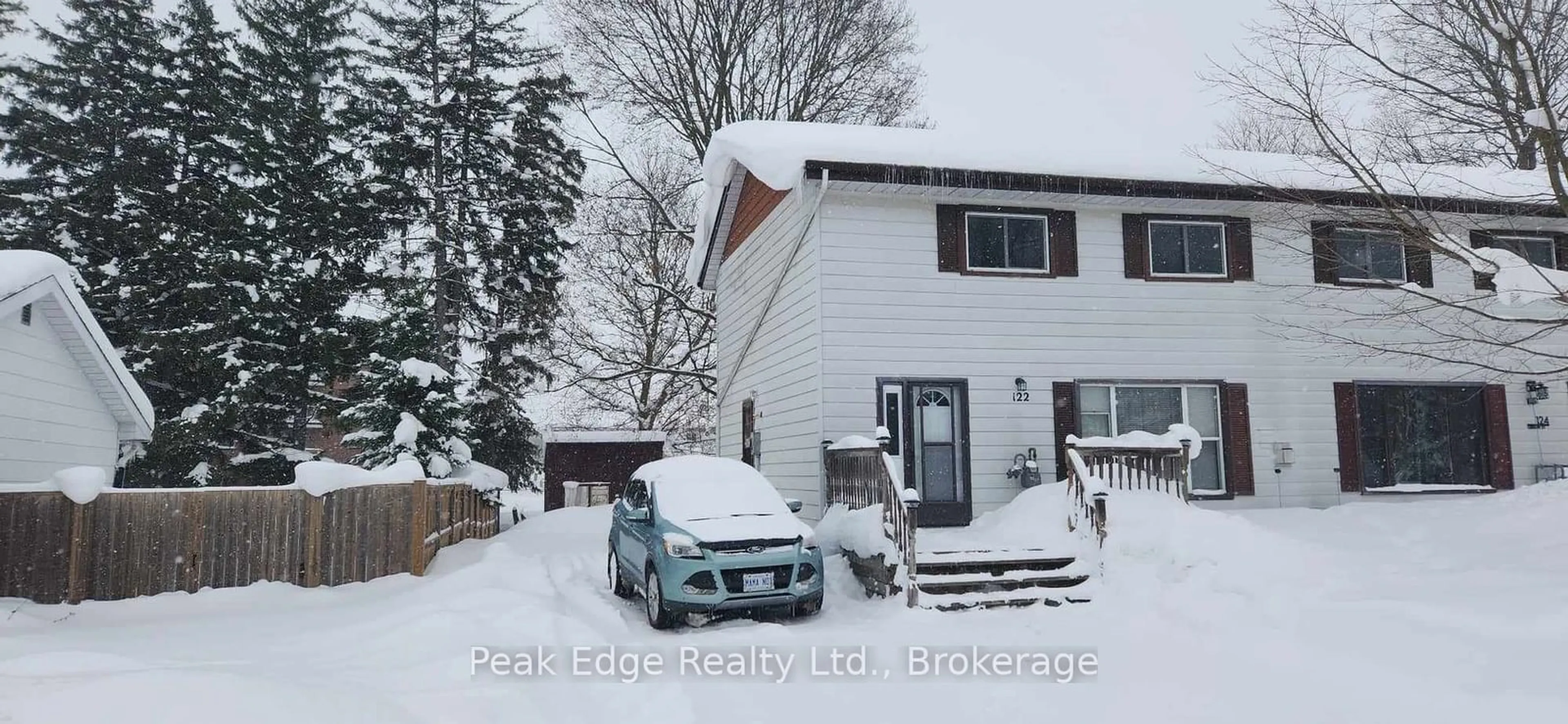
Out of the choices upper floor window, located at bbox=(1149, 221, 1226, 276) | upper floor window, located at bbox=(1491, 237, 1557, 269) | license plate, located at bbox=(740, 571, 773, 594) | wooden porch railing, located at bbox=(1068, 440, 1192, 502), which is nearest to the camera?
license plate, located at bbox=(740, 571, 773, 594)

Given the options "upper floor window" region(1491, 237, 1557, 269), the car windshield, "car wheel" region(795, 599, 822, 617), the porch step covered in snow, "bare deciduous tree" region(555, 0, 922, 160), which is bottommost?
"car wheel" region(795, 599, 822, 617)

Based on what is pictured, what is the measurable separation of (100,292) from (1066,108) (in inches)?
2251

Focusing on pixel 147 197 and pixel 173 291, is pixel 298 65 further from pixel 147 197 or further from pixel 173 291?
pixel 173 291

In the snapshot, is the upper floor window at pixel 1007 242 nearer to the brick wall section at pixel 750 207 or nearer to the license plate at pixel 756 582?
the brick wall section at pixel 750 207

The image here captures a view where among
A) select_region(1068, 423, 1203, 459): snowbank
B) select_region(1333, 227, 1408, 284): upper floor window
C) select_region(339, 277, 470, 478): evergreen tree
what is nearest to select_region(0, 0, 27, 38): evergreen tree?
select_region(339, 277, 470, 478): evergreen tree

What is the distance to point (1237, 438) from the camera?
1375 cm

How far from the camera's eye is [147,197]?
80.1 ft

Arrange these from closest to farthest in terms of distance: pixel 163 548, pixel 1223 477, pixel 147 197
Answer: pixel 163 548 → pixel 1223 477 → pixel 147 197

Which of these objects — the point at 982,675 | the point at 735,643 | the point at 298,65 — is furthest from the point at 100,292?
the point at 982,675

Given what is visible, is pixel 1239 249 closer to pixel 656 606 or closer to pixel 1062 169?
pixel 1062 169

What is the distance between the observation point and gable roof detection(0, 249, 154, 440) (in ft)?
35.7

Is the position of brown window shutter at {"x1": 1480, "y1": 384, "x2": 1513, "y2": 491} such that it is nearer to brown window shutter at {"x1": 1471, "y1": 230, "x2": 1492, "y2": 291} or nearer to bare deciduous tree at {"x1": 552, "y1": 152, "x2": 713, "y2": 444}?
brown window shutter at {"x1": 1471, "y1": 230, "x2": 1492, "y2": 291}

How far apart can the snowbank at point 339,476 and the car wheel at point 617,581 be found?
268 centimetres

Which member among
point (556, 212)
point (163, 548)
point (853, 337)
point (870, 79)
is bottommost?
point (163, 548)
